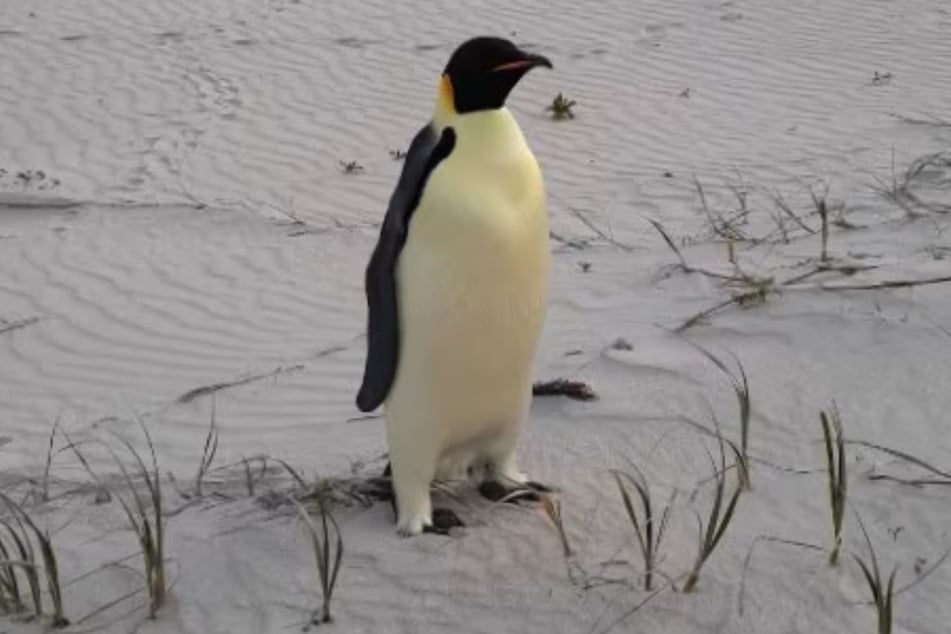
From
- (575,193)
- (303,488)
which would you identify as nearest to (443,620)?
(303,488)

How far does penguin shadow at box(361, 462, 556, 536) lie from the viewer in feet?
10.4

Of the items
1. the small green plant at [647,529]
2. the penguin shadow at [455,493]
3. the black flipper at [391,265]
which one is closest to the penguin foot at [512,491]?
the penguin shadow at [455,493]

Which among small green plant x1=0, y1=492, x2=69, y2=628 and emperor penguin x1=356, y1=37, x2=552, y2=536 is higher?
emperor penguin x1=356, y1=37, x2=552, y2=536

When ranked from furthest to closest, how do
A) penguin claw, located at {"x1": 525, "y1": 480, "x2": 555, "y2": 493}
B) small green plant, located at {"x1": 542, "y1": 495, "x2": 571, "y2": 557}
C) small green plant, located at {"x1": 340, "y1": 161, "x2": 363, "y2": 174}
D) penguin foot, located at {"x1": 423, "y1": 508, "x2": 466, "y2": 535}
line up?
small green plant, located at {"x1": 340, "y1": 161, "x2": 363, "y2": 174}, penguin claw, located at {"x1": 525, "y1": 480, "x2": 555, "y2": 493}, penguin foot, located at {"x1": 423, "y1": 508, "x2": 466, "y2": 535}, small green plant, located at {"x1": 542, "y1": 495, "x2": 571, "y2": 557}

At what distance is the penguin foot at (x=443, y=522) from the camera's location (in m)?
3.15

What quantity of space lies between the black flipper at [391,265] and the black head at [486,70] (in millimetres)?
99

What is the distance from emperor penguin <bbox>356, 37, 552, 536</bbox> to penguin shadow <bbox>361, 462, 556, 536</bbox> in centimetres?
1

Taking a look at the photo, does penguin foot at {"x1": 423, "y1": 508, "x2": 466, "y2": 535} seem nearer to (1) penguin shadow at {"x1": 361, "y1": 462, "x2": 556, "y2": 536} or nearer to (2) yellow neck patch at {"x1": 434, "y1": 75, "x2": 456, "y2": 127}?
(1) penguin shadow at {"x1": 361, "y1": 462, "x2": 556, "y2": 536}

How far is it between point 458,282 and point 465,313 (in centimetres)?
8

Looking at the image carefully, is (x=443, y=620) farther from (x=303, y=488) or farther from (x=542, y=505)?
(x=303, y=488)

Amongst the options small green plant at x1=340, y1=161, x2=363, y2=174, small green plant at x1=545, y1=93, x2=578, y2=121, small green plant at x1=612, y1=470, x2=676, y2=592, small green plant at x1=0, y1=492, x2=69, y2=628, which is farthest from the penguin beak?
small green plant at x1=545, y1=93, x2=578, y2=121

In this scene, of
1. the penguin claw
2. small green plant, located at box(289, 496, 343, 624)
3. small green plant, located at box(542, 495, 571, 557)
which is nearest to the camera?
small green plant, located at box(289, 496, 343, 624)

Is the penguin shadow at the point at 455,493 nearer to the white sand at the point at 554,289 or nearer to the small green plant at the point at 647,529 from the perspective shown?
the white sand at the point at 554,289

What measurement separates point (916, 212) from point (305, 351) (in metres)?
2.61
